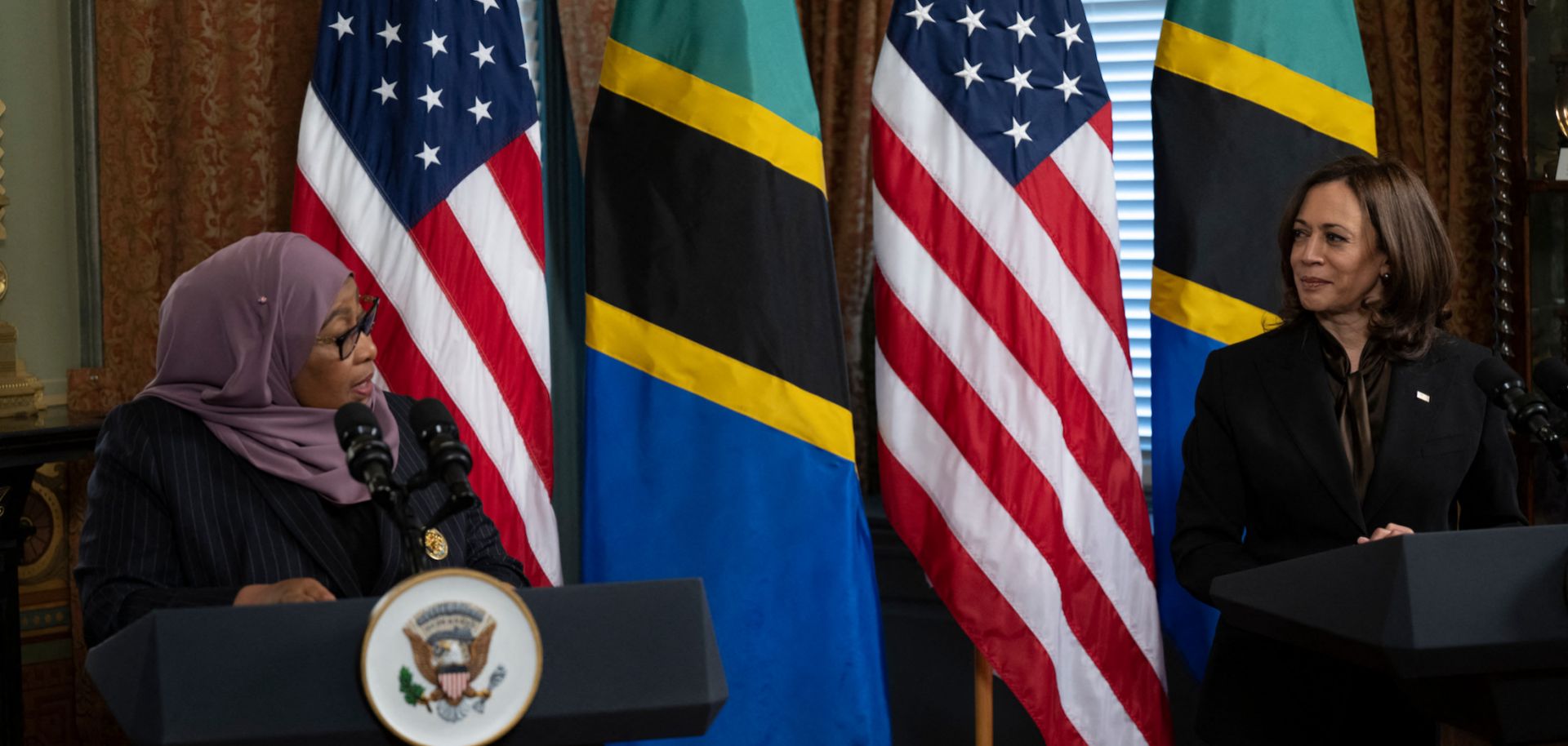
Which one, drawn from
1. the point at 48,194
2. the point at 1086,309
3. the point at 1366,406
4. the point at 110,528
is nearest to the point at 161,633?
the point at 110,528

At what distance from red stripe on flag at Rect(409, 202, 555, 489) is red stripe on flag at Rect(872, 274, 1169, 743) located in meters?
0.84

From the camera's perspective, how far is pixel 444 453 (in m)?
1.37

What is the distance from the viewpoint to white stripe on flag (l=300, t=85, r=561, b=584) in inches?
114

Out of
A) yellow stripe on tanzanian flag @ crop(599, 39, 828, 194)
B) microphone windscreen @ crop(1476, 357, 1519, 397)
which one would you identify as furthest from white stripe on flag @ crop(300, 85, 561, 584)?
microphone windscreen @ crop(1476, 357, 1519, 397)

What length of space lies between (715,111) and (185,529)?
1366 mm

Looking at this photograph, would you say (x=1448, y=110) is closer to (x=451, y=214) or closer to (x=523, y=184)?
(x=523, y=184)

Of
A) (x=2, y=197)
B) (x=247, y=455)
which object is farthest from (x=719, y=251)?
(x=2, y=197)

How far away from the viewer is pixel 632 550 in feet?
9.29

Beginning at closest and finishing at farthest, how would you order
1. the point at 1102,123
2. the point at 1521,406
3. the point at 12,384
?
the point at 1521,406
the point at 1102,123
the point at 12,384

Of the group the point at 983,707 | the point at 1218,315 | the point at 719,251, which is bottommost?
the point at 983,707

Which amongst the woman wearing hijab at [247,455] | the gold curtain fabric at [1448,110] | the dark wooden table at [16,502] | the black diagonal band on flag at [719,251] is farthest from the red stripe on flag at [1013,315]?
the dark wooden table at [16,502]

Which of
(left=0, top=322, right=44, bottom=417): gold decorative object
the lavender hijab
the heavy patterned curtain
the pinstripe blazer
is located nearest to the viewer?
the pinstripe blazer

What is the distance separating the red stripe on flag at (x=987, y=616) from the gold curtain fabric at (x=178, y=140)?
71.3 inches

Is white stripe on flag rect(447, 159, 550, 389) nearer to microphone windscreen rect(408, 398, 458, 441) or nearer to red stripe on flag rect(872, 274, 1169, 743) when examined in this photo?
red stripe on flag rect(872, 274, 1169, 743)
